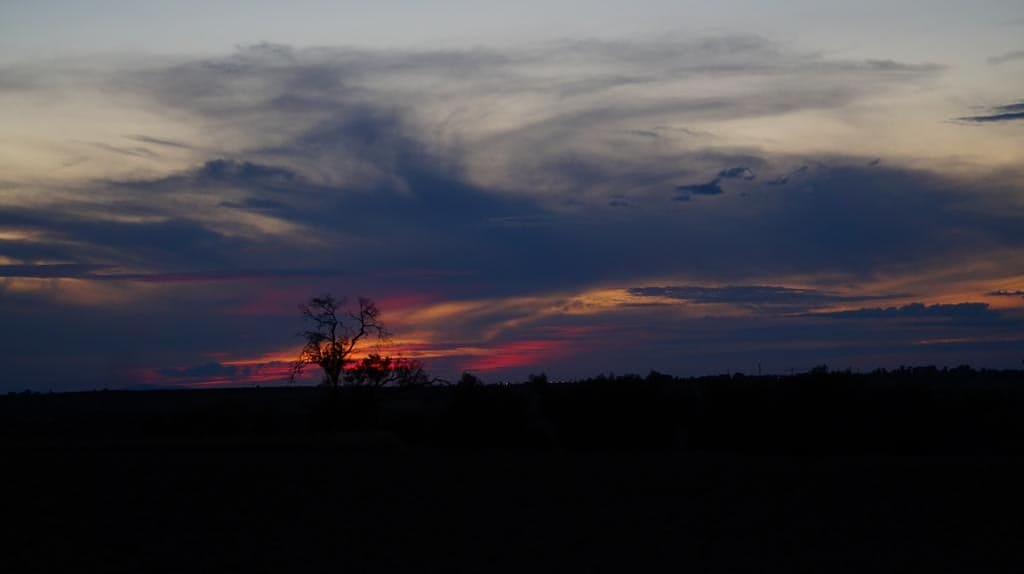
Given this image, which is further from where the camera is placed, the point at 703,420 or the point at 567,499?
the point at 703,420

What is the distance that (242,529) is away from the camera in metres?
24.0

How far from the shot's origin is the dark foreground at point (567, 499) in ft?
71.5

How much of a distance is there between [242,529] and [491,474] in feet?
24.4

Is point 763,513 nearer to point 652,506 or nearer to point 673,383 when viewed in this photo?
point 652,506

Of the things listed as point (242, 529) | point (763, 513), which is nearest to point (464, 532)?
point (242, 529)

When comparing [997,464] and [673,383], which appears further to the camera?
[673,383]

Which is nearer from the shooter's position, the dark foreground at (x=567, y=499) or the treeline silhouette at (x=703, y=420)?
the dark foreground at (x=567, y=499)

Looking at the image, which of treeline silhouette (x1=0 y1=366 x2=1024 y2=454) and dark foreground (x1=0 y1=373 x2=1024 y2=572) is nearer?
dark foreground (x1=0 y1=373 x2=1024 y2=572)

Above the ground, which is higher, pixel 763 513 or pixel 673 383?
pixel 673 383

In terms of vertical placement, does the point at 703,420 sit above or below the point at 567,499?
above

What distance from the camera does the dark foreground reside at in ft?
71.5

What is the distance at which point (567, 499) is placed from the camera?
2691 cm

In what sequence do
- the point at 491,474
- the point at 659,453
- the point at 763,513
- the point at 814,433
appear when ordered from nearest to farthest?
the point at 763,513, the point at 491,474, the point at 659,453, the point at 814,433

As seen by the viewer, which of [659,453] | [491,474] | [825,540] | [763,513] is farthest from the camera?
[659,453]
